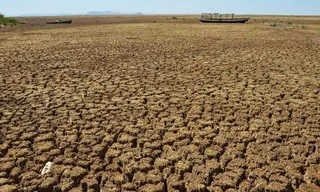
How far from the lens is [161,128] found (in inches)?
147

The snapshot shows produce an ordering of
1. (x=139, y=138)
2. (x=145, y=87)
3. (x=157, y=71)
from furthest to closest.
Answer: (x=157, y=71) < (x=145, y=87) < (x=139, y=138)

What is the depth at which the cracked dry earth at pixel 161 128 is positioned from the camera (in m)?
2.72

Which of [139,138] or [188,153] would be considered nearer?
[188,153]

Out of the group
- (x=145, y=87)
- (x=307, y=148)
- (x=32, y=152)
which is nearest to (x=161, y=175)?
(x=32, y=152)

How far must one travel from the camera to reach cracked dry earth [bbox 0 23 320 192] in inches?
107

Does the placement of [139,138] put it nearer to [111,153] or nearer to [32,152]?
[111,153]

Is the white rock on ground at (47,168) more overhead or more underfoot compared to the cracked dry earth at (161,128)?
more underfoot

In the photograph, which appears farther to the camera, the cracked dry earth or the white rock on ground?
the white rock on ground

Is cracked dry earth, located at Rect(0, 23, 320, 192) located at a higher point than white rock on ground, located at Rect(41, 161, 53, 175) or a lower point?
higher

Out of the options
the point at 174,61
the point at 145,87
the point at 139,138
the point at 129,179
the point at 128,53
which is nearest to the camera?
the point at 129,179

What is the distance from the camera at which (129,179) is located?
2.73 metres

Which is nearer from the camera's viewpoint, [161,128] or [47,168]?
[47,168]

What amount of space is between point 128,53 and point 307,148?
6.88 metres

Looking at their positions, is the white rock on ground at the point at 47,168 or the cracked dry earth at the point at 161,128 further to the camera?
the white rock on ground at the point at 47,168
